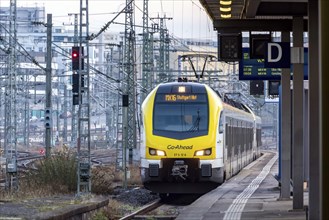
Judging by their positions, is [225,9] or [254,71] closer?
[225,9]

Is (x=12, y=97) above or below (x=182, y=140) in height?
above

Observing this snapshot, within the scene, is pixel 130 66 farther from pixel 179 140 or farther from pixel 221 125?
pixel 179 140

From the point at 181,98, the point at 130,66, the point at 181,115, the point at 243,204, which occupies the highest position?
the point at 130,66

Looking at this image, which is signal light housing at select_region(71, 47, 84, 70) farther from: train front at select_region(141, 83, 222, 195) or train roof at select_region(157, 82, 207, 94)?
train roof at select_region(157, 82, 207, 94)

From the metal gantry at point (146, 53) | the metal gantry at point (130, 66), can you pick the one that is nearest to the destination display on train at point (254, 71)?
the metal gantry at point (130, 66)

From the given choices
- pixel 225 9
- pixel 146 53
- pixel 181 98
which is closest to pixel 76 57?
pixel 181 98

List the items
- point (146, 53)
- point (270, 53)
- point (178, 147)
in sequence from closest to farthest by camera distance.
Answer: point (270, 53), point (178, 147), point (146, 53)

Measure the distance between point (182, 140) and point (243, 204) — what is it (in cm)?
497

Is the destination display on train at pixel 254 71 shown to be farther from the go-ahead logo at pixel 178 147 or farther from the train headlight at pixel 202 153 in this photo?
the go-ahead logo at pixel 178 147

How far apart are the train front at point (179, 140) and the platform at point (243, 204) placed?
82cm

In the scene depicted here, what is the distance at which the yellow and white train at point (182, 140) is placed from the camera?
2316 centimetres

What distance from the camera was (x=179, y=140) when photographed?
23.4m

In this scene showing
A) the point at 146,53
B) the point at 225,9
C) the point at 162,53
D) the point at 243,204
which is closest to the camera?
the point at 225,9
